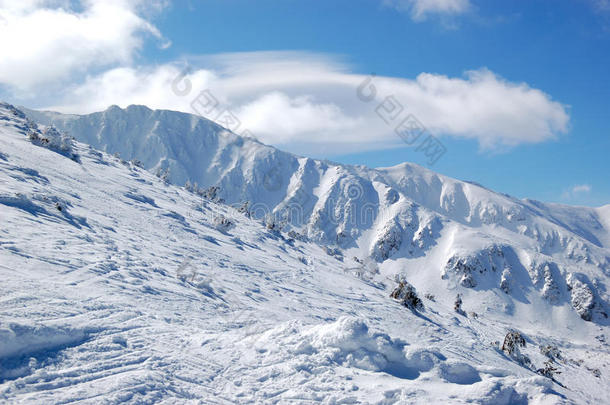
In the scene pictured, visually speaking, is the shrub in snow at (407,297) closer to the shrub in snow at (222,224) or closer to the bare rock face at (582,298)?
the shrub in snow at (222,224)

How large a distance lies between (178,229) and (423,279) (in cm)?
4380

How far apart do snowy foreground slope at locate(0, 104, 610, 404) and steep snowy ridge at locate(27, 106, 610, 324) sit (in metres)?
26.2

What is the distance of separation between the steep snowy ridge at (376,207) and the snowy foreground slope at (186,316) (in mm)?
26180

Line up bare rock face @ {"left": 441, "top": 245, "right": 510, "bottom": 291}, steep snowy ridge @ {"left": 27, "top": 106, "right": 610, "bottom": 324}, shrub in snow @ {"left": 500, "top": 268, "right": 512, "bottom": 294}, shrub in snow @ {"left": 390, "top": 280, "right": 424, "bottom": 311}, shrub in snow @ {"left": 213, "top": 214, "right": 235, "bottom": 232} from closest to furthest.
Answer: shrub in snow @ {"left": 390, "top": 280, "right": 424, "bottom": 311}
shrub in snow @ {"left": 213, "top": 214, "right": 235, "bottom": 232}
shrub in snow @ {"left": 500, "top": 268, "right": 512, "bottom": 294}
bare rock face @ {"left": 441, "top": 245, "right": 510, "bottom": 291}
steep snowy ridge @ {"left": 27, "top": 106, "right": 610, "bottom": 324}

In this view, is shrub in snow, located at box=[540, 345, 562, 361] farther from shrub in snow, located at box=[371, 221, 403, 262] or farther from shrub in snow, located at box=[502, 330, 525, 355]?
shrub in snow, located at box=[371, 221, 403, 262]

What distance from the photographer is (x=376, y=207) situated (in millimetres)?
75938

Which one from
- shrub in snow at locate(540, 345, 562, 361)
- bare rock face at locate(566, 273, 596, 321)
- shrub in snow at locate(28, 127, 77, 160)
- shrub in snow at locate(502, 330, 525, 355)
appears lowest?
shrub in snow at locate(540, 345, 562, 361)

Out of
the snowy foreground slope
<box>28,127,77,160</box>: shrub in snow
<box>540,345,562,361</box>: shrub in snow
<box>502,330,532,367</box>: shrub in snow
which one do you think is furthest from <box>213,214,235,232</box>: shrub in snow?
<box>540,345,562,361</box>: shrub in snow

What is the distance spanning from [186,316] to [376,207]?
2689 inches

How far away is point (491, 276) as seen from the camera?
53750 millimetres

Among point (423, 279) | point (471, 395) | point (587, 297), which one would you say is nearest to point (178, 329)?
point (471, 395)

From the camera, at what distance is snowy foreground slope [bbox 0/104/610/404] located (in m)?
6.89

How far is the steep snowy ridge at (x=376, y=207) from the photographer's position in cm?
5569

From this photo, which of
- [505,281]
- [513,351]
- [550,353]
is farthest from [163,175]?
[505,281]
